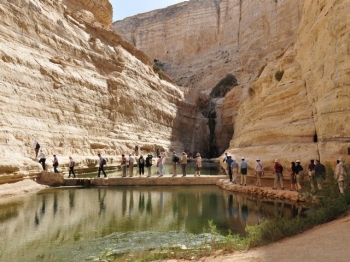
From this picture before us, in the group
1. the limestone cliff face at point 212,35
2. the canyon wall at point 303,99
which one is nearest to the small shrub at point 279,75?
the canyon wall at point 303,99

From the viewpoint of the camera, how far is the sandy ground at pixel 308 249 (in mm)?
4199

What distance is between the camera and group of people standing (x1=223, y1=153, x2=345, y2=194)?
8.59 metres

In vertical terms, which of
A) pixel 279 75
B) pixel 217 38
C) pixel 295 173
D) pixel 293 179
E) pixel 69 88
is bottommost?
pixel 293 179

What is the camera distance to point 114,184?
14984mm

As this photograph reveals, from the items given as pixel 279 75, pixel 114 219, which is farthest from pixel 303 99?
pixel 114 219

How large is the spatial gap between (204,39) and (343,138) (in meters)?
55.2

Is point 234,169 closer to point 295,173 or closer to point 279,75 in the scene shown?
point 295,173

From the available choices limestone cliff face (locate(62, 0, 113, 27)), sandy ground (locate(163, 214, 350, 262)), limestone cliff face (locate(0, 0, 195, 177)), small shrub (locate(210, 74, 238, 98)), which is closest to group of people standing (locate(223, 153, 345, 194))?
sandy ground (locate(163, 214, 350, 262))

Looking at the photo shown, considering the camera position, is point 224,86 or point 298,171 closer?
point 298,171

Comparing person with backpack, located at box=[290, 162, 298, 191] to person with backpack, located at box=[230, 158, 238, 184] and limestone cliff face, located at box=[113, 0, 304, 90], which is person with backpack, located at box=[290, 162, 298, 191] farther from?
limestone cliff face, located at box=[113, 0, 304, 90]

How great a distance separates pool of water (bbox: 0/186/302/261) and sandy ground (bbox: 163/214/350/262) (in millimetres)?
1669

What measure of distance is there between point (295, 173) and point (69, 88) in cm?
1467

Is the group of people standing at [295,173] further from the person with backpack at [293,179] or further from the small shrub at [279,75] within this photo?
the small shrub at [279,75]

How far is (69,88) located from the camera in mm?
20203
